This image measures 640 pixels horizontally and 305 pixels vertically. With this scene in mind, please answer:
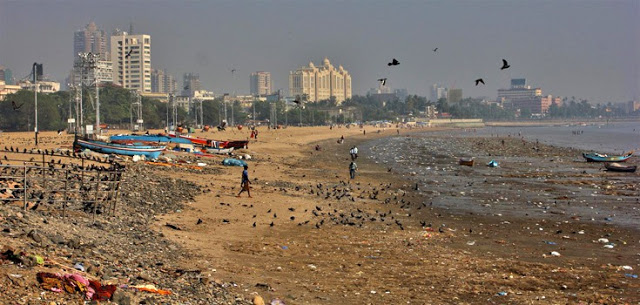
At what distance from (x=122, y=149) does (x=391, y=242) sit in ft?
61.0

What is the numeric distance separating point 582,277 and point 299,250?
5552mm

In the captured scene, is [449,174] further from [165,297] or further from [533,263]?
[165,297]

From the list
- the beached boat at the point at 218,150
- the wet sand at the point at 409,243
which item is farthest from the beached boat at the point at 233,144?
the wet sand at the point at 409,243

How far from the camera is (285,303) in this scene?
10.0 m

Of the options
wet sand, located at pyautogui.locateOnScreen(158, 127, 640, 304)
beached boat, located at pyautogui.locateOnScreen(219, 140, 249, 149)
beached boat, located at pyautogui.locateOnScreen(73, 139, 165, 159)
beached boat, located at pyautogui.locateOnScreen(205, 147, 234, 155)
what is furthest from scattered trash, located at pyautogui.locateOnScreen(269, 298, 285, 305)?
beached boat, located at pyautogui.locateOnScreen(219, 140, 249, 149)

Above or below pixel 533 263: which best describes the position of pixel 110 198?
above

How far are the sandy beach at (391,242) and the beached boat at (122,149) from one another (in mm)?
3955

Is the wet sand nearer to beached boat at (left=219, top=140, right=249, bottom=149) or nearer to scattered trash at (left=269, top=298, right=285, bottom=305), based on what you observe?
scattered trash at (left=269, top=298, right=285, bottom=305)

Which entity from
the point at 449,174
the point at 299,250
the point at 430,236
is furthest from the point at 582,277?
the point at 449,174

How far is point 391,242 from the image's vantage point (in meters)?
15.2

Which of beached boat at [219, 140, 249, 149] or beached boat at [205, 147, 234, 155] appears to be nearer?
beached boat at [205, 147, 234, 155]

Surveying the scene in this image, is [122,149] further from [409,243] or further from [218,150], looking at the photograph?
[409,243]

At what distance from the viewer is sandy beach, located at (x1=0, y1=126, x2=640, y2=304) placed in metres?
10.9

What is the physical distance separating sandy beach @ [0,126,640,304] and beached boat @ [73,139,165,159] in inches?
156
